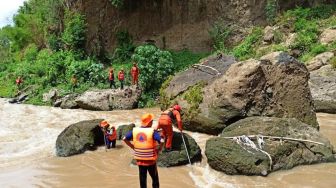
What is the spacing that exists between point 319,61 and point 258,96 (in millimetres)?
8707

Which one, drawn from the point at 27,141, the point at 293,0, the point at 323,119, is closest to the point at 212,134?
the point at 323,119

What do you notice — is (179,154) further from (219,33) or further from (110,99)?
(219,33)

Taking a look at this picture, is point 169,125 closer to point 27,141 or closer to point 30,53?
point 27,141

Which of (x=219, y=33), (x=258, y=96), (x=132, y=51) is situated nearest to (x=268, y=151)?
(x=258, y=96)

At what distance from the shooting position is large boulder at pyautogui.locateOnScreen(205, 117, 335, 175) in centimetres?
888

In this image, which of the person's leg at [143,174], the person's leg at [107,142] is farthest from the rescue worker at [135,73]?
the person's leg at [143,174]

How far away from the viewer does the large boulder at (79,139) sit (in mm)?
11008

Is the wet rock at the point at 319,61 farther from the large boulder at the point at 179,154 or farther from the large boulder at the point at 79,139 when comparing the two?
the large boulder at the point at 79,139

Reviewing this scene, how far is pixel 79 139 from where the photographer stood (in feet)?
36.8

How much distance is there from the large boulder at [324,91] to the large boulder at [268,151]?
5.87 m

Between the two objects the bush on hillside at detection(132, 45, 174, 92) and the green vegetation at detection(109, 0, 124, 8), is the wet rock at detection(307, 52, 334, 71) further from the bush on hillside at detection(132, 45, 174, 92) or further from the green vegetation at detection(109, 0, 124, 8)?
the green vegetation at detection(109, 0, 124, 8)

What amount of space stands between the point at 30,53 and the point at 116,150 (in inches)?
1109

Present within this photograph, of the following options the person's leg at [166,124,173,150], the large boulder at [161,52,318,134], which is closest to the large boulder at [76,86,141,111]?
the large boulder at [161,52,318,134]

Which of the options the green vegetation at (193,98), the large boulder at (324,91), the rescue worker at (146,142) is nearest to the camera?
the rescue worker at (146,142)
